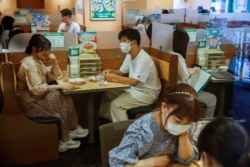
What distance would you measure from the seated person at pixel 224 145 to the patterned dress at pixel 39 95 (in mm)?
2053

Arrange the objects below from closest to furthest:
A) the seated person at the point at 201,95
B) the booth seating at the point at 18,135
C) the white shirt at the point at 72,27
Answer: the booth seating at the point at 18,135 < the seated person at the point at 201,95 < the white shirt at the point at 72,27

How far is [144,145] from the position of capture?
57.2 inches

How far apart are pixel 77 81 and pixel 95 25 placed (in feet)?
9.04

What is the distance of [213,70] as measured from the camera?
370 centimetres

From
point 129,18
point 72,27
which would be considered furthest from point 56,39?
point 129,18

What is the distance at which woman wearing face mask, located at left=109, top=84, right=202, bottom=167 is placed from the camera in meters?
1.39

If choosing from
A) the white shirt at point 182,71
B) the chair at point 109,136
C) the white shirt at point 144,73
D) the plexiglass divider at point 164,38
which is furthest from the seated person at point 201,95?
the chair at point 109,136

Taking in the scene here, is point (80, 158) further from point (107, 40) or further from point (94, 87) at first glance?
point (107, 40)

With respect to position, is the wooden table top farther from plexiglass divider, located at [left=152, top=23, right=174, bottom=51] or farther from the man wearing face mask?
plexiglass divider, located at [left=152, top=23, right=174, bottom=51]

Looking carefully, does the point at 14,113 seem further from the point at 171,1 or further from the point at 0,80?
the point at 171,1

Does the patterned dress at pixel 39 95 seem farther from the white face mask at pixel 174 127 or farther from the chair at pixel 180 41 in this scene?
the white face mask at pixel 174 127

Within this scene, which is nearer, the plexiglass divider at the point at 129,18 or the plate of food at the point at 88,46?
the plate of food at the point at 88,46

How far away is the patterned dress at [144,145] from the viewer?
4.66 feet

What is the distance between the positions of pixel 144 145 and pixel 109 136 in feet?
0.75
